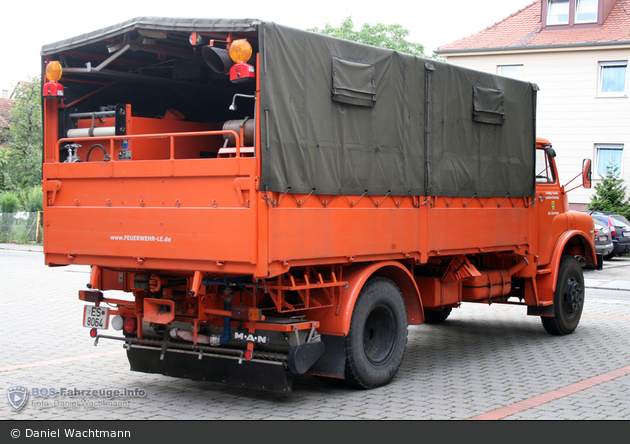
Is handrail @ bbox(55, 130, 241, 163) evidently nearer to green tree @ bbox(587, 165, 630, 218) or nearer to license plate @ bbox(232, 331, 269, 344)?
license plate @ bbox(232, 331, 269, 344)

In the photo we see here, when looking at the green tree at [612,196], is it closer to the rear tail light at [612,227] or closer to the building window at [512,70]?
the rear tail light at [612,227]

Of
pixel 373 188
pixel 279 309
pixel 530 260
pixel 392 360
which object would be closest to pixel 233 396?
pixel 279 309

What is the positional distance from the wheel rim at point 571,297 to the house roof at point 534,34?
2308cm

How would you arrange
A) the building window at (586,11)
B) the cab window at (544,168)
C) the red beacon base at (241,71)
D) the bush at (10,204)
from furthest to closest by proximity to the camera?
the bush at (10,204) → the building window at (586,11) → the cab window at (544,168) → the red beacon base at (241,71)

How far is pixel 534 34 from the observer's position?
33.6 metres

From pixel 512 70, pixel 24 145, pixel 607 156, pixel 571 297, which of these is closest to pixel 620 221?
pixel 607 156

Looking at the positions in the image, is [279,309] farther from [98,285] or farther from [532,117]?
[532,117]

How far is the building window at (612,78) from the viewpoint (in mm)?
30984

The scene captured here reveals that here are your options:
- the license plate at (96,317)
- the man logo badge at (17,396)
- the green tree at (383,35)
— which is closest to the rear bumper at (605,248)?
the license plate at (96,317)

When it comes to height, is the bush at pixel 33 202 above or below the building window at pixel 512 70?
below

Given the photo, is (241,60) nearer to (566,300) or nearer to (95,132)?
(95,132)

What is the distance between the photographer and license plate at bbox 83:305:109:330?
22.9ft

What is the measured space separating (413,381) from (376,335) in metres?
0.69

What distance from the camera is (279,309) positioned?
20.7 ft
